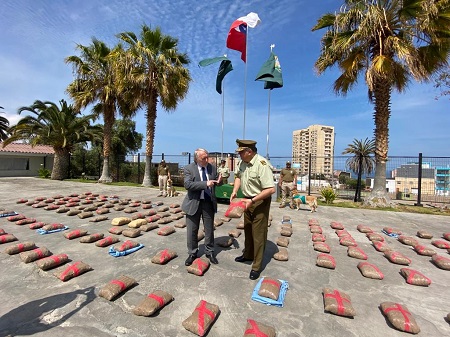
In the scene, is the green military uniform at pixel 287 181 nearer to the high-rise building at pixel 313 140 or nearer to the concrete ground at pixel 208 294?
the concrete ground at pixel 208 294

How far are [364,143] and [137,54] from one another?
70.5ft

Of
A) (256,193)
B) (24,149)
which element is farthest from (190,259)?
(24,149)

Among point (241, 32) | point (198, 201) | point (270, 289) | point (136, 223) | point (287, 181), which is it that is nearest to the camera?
point (270, 289)

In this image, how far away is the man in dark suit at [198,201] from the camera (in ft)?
12.2

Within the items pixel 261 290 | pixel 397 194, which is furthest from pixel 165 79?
pixel 397 194

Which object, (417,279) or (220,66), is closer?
(417,279)

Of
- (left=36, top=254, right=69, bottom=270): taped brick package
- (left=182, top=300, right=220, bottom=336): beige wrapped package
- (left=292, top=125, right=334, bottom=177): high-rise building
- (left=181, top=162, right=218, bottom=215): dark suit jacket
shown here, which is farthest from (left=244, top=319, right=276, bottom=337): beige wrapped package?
(left=292, top=125, right=334, bottom=177): high-rise building

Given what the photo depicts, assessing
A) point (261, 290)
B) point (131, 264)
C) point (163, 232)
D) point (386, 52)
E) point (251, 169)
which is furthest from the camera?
point (386, 52)

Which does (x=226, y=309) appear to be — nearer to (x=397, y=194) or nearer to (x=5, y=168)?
(x=397, y=194)

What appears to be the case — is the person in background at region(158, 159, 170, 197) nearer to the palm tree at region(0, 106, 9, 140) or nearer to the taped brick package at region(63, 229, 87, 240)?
the taped brick package at region(63, 229, 87, 240)

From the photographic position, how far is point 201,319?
2.41 meters

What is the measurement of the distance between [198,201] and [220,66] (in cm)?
879

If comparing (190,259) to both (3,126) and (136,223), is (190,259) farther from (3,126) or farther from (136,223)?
(3,126)

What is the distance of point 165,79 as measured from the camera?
14.5 meters
